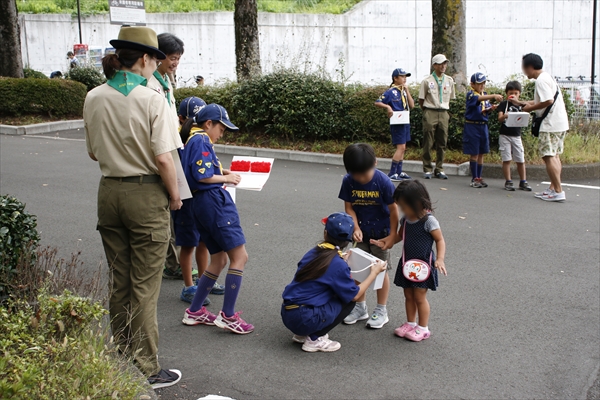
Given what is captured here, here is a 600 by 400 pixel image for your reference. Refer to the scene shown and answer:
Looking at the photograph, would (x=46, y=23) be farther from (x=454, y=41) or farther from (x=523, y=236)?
(x=523, y=236)

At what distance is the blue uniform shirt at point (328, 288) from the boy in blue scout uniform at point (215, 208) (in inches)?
20.4

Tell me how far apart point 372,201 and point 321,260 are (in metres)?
0.76

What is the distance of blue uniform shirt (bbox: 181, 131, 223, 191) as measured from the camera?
4703 millimetres

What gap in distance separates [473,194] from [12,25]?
15.2 metres

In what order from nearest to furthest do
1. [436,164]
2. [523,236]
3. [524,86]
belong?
[523,236] → [436,164] → [524,86]

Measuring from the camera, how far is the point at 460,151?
12.5 m

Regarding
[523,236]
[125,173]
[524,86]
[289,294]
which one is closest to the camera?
[125,173]

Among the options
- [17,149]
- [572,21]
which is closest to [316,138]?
[17,149]

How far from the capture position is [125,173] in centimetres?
376

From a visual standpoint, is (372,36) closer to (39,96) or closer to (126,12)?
(126,12)

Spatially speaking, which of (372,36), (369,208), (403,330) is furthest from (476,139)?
(372,36)

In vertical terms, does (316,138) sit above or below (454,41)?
below

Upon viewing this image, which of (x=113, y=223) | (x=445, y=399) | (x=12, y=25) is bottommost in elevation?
(x=445, y=399)

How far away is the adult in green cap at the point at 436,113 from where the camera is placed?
1123 centimetres
